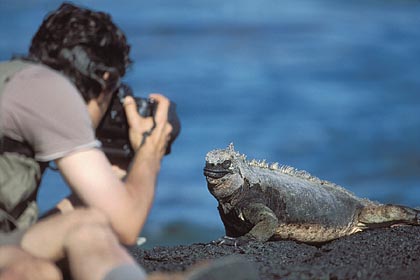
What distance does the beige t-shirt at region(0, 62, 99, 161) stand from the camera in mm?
3805

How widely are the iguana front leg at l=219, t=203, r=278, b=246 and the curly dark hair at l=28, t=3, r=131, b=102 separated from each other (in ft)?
9.38

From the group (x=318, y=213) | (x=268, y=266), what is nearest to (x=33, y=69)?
(x=268, y=266)

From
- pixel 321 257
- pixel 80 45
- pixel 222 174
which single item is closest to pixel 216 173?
pixel 222 174

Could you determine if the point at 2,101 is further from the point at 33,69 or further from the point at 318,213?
the point at 318,213

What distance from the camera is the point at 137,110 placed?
173 inches

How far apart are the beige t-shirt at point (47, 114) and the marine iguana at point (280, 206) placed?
3.39 m

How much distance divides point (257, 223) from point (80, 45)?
3425 mm

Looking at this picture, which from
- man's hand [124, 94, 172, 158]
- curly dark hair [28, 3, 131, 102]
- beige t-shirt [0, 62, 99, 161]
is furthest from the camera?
man's hand [124, 94, 172, 158]

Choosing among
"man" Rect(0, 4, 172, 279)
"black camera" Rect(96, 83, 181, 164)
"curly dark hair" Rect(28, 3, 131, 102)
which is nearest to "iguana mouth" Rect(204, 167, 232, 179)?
"black camera" Rect(96, 83, 181, 164)

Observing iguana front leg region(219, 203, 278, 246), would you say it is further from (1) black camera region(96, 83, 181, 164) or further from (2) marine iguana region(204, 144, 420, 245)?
(1) black camera region(96, 83, 181, 164)

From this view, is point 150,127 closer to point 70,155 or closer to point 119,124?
point 119,124

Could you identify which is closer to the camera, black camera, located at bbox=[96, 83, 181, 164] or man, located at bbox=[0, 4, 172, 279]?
man, located at bbox=[0, 4, 172, 279]

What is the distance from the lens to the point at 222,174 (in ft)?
24.8

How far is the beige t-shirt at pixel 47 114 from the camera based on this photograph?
12.5 feet
